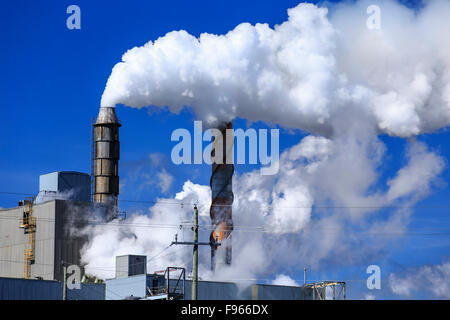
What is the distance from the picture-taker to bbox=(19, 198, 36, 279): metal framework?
226 ft

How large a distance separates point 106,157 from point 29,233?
10672 mm

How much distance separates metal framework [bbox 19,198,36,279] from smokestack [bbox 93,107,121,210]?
21.4ft

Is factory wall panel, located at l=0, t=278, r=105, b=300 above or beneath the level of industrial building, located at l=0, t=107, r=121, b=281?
beneath

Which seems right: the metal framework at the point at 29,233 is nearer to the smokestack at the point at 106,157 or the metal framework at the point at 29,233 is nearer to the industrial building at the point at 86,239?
the industrial building at the point at 86,239

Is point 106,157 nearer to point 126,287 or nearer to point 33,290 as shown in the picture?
point 126,287

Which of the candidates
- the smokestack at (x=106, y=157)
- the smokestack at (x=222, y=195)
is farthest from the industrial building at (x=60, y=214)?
the smokestack at (x=222, y=195)

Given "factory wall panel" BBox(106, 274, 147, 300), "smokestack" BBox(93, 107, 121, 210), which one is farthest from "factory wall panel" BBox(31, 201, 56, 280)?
"factory wall panel" BBox(106, 274, 147, 300)

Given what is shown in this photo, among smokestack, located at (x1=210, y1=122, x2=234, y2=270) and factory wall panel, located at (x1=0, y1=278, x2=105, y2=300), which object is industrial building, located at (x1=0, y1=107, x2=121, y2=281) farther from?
smokestack, located at (x1=210, y1=122, x2=234, y2=270)

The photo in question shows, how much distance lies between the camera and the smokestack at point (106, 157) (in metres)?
72.9
